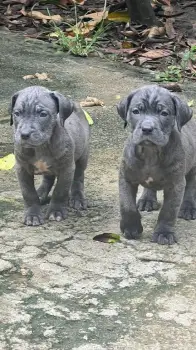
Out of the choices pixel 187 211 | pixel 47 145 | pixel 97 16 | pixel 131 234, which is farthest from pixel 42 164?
pixel 97 16

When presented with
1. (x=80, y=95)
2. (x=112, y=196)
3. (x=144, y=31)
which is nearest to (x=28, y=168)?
(x=112, y=196)

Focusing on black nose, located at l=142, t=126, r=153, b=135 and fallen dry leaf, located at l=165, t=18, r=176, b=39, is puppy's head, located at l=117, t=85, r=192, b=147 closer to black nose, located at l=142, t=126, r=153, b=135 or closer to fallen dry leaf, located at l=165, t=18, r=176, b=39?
black nose, located at l=142, t=126, r=153, b=135

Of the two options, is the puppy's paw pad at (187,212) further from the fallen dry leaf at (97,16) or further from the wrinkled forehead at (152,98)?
the fallen dry leaf at (97,16)

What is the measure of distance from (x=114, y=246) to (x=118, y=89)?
4.37 meters

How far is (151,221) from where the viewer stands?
6.67 metres

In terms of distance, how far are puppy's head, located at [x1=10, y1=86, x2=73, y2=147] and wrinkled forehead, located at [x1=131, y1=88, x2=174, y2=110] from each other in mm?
705

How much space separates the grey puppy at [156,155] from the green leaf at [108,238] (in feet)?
0.27

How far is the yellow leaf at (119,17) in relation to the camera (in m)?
12.7

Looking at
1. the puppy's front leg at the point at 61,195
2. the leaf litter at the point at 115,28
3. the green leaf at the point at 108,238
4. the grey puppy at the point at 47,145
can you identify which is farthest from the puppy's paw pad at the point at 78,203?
the leaf litter at the point at 115,28

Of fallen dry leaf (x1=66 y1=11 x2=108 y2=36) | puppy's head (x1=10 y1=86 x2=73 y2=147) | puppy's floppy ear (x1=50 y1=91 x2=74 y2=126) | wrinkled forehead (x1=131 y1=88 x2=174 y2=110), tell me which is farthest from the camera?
fallen dry leaf (x1=66 y1=11 x2=108 y2=36)

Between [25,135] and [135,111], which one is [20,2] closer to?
[25,135]

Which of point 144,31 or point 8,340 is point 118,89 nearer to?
point 144,31

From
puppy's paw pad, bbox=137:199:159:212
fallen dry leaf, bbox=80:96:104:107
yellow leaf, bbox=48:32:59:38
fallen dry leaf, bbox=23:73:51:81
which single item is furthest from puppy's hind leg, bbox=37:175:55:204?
yellow leaf, bbox=48:32:59:38

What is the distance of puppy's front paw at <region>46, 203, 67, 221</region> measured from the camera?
21.7 feet
